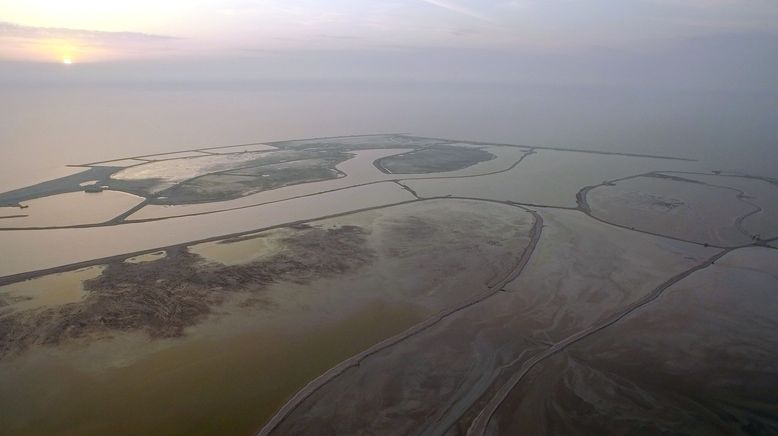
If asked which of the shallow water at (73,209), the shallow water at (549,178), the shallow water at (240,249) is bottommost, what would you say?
the shallow water at (73,209)

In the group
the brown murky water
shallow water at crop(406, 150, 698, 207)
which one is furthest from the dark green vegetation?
the brown murky water

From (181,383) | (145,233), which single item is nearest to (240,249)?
(145,233)

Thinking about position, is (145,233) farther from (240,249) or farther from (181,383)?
(181,383)

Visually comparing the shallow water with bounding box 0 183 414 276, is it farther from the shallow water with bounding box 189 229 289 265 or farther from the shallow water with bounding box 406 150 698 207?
the shallow water with bounding box 406 150 698 207

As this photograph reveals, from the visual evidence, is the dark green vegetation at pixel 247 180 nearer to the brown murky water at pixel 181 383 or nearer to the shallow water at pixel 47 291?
the shallow water at pixel 47 291

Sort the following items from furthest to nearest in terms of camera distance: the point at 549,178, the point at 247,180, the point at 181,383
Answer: the point at 549,178 < the point at 247,180 < the point at 181,383

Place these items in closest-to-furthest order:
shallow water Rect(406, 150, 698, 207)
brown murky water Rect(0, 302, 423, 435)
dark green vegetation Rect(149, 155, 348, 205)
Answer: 1. brown murky water Rect(0, 302, 423, 435)
2. dark green vegetation Rect(149, 155, 348, 205)
3. shallow water Rect(406, 150, 698, 207)

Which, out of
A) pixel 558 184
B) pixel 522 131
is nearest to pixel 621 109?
pixel 522 131

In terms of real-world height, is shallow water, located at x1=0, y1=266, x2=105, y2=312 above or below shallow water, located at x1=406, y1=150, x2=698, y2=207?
below

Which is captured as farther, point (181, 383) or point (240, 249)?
point (240, 249)

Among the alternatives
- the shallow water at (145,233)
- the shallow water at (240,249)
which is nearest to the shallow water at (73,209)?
the shallow water at (145,233)

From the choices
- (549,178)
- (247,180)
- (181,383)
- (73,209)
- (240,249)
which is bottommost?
(73,209)

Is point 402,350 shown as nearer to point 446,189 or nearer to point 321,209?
point 321,209
